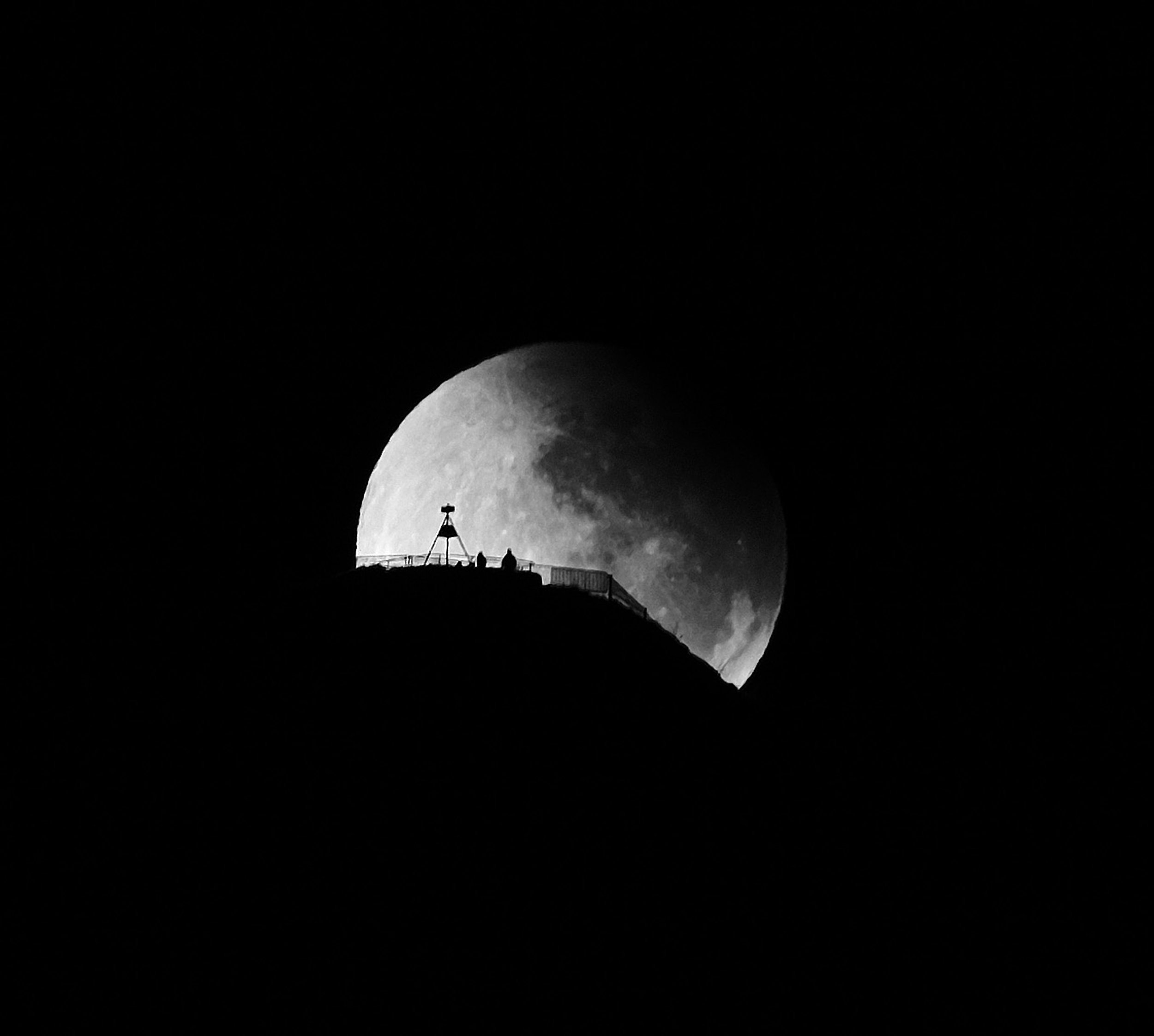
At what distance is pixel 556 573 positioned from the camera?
22.4 metres

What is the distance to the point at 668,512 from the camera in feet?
94.8

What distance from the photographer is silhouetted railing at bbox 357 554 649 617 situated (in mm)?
20672

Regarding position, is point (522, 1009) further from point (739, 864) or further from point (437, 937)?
point (739, 864)

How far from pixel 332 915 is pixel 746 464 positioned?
17947mm

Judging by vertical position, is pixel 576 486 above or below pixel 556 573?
above

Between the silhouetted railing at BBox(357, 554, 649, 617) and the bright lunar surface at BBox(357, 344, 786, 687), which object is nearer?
the silhouetted railing at BBox(357, 554, 649, 617)

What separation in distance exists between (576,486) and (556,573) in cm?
695

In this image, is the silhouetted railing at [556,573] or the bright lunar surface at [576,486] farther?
the bright lunar surface at [576,486]

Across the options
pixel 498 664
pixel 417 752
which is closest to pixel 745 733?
pixel 498 664

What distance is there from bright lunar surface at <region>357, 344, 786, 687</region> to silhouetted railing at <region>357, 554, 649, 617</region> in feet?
4.97

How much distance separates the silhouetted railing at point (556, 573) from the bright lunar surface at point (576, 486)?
1.52m

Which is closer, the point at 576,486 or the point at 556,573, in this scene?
the point at 556,573

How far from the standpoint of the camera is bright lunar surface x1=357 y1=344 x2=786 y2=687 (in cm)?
2825

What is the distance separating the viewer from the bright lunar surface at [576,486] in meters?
28.2
